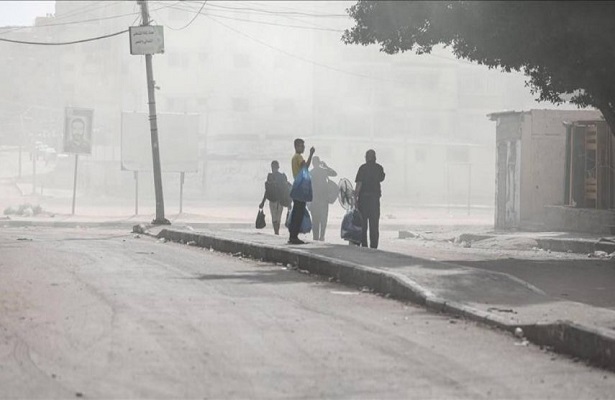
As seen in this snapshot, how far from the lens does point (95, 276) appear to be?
1400 centimetres

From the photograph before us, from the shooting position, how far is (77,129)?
147 feet

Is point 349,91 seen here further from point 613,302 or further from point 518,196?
point 613,302

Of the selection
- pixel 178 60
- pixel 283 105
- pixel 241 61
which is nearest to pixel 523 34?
pixel 283 105

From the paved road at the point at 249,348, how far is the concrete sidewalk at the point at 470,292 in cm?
20

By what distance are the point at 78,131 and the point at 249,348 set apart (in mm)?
37716

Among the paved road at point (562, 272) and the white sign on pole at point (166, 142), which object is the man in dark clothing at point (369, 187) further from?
the white sign on pole at point (166, 142)

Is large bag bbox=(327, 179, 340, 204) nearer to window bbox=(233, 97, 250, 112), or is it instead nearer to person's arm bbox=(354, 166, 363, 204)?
person's arm bbox=(354, 166, 363, 204)

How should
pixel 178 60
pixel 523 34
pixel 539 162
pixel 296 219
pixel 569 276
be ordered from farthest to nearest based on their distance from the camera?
pixel 178 60 → pixel 539 162 → pixel 296 219 → pixel 523 34 → pixel 569 276

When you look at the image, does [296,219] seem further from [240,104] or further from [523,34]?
[240,104]

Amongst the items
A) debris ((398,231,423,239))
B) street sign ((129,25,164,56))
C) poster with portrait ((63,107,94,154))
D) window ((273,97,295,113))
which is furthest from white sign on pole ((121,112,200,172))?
window ((273,97,295,113))

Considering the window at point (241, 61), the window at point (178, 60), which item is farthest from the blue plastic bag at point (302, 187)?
the window at point (241, 61)

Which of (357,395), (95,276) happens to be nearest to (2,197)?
(95,276)

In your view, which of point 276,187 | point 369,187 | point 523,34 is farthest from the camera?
point 276,187

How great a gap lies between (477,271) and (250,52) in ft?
286
